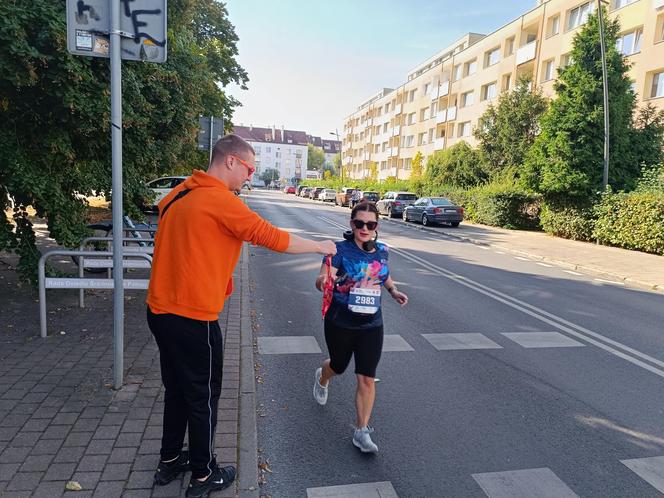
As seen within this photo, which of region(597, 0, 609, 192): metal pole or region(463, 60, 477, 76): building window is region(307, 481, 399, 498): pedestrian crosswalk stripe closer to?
A: region(597, 0, 609, 192): metal pole

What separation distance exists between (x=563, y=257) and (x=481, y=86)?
32.3 metres

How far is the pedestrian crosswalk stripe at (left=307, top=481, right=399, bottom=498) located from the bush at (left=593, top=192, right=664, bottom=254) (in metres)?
16.2

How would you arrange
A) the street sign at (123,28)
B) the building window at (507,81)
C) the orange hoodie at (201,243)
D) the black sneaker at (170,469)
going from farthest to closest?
the building window at (507,81) < the street sign at (123,28) < the black sneaker at (170,469) < the orange hoodie at (201,243)

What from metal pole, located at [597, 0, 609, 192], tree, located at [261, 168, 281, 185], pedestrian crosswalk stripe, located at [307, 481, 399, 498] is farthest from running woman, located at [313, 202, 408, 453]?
tree, located at [261, 168, 281, 185]

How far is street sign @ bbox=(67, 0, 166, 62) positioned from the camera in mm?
3645

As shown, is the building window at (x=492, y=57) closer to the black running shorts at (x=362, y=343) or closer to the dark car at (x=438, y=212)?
the dark car at (x=438, y=212)

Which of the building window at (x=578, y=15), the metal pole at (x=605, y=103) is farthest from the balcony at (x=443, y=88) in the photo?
the metal pole at (x=605, y=103)

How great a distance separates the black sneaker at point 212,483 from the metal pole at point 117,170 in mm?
1506

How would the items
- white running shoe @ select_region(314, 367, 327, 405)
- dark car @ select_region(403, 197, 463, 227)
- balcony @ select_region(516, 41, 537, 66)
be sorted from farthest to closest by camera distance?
1. balcony @ select_region(516, 41, 537, 66)
2. dark car @ select_region(403, 197, 463, 227)
3. white running shoe @ select_region(314, 367, 327, 405)

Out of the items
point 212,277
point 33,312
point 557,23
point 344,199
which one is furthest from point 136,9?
point 344,199

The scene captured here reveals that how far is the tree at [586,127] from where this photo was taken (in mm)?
19344

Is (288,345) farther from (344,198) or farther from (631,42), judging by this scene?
(344,198)

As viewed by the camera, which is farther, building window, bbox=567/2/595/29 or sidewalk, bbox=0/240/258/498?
building window, bbox=567/2/595/29

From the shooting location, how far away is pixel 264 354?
18.0 feet
